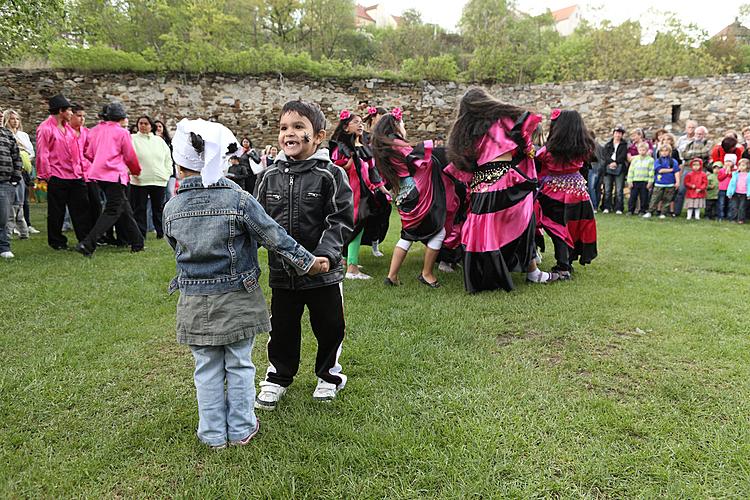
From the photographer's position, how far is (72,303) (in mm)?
5016

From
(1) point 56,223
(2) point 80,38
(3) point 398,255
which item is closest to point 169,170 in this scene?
(1) point 56,223

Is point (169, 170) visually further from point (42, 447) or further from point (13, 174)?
point (42, 447)

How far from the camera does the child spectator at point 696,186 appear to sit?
36.3 feet

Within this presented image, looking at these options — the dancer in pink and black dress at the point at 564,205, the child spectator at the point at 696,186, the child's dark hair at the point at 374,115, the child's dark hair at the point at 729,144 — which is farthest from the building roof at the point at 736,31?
the child's dark hair at the point at 374,115

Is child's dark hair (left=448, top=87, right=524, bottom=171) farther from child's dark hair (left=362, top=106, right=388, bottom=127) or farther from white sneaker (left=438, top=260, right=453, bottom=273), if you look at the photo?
white sneaker (left=438, top=260, right=453, bottom=273)

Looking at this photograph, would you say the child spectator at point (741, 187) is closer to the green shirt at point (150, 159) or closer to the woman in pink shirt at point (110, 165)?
the green shirt at point (150, 159)

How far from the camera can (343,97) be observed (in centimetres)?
1727

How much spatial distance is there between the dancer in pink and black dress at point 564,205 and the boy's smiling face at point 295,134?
3631 mm

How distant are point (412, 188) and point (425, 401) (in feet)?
10.1

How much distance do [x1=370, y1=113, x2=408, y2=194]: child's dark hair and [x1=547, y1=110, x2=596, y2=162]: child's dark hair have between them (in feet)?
5.40

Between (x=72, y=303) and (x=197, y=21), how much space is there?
1524 centimetres

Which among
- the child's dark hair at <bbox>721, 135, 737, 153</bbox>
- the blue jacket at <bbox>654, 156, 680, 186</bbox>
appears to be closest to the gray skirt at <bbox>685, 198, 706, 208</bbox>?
the blue jacket at <bbox>654, 156, 680, 186</bbox>

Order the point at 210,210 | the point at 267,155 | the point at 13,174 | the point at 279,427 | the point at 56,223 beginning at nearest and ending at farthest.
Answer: the point at 210,210, the point at 279,427, the point at 13,174, the point at 56,223, the point at 267,155

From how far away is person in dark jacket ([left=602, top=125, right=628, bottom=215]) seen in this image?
12153mm
